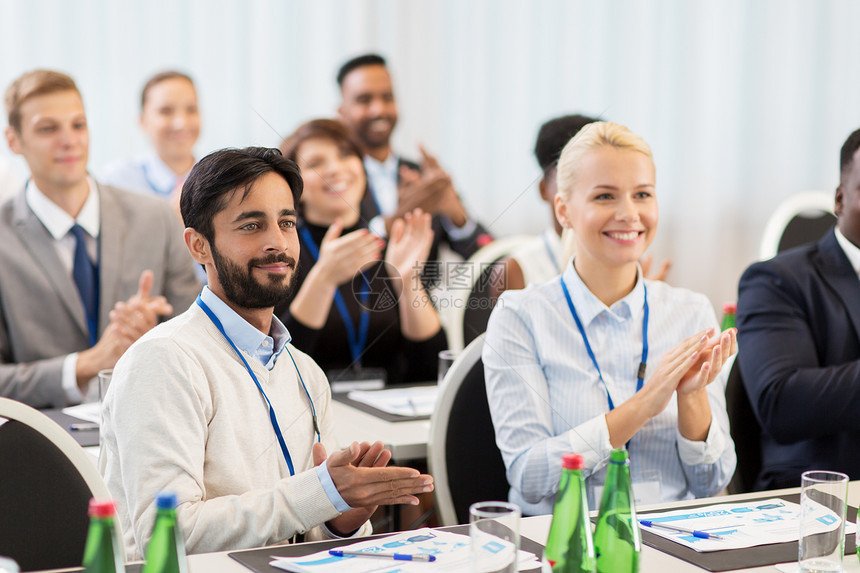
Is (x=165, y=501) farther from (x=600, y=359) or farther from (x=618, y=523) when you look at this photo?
(x=600, y=359)

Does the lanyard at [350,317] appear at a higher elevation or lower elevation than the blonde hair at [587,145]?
lower

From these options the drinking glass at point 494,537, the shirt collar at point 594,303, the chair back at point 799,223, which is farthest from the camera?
the chair back at point 799,223

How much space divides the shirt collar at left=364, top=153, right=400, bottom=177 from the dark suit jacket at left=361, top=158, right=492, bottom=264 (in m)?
1.50

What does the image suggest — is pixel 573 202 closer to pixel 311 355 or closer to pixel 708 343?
pixel 708 343

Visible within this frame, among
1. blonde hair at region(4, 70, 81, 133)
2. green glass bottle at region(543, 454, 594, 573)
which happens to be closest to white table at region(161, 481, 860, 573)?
green glass bottle at region(543, 454, 594, 573)

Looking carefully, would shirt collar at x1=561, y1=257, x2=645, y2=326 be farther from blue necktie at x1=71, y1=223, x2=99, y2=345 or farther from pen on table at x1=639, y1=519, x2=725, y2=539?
blue necktie at x1=71, y1=223, x2=99, y2=345

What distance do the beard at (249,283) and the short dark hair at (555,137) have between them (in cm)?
63

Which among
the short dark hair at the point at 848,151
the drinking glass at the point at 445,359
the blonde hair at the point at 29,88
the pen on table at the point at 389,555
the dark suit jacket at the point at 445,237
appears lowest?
the pen on table at the point at 389,555

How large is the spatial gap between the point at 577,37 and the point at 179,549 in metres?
3.49

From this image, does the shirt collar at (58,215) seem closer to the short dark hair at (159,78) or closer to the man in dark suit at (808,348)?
the short dark hair at (159,78)

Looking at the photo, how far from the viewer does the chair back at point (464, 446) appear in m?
1.70

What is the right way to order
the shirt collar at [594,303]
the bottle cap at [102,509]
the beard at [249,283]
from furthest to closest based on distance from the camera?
1. the shirt collar at [594,303]
2. the beard at [249,283]
3. the bottle cap at [102,509]

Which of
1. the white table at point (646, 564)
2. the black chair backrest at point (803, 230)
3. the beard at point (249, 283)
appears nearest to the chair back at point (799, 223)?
the black chair backrest at point (803, 230)

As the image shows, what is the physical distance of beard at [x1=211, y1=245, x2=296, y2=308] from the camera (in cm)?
137
